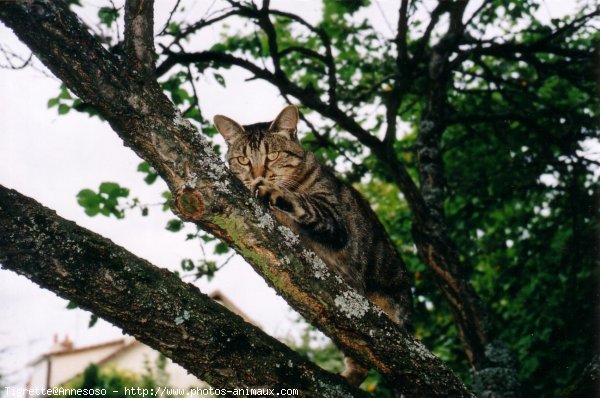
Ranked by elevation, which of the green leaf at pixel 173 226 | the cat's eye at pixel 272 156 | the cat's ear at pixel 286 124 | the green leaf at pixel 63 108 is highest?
the cat's ear at pixel 286 124

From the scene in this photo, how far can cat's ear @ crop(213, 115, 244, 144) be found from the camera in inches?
162

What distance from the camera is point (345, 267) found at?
3344mm

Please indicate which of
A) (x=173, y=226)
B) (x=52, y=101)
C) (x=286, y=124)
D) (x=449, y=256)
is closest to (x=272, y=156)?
(x=286, y=124)

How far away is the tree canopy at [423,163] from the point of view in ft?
5.91

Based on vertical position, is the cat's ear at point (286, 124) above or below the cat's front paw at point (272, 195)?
above

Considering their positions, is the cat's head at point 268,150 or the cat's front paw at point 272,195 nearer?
the cat's front paw at point 272,195

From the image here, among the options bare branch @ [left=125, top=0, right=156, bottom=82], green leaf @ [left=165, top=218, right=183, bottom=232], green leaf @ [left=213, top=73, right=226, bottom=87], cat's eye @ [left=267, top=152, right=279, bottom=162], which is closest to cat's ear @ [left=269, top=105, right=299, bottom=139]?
cat's eye @ [left=267, top=152, right=279, bottom=162]

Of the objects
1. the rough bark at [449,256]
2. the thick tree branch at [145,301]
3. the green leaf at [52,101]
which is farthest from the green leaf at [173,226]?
the thick tree branch at [145,301]

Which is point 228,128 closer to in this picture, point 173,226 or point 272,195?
point 173,226

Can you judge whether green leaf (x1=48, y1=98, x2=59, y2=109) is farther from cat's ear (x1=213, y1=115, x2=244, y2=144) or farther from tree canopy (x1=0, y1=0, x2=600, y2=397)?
cat's ear (x1=213, y1=115, x2=244, y2=144)

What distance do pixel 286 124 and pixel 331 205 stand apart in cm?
95

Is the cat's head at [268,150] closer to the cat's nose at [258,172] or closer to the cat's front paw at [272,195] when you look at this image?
the cat's nose at [258,172]

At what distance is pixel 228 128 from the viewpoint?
13.8ft

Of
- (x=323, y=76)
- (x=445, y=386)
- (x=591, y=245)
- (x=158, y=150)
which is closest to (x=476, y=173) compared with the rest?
(x=591, y=245)
